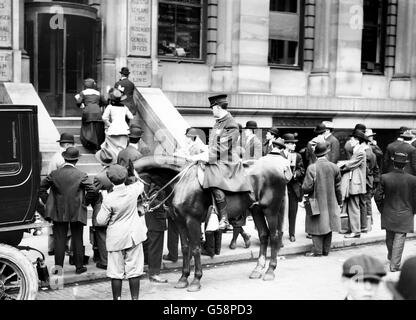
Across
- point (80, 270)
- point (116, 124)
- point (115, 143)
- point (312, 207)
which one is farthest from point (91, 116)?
point (312, 207)

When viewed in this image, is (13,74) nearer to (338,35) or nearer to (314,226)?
(314,226)

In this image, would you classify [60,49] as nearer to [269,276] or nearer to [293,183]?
[293,183]

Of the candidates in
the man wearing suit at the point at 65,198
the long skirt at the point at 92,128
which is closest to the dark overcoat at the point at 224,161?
the man wearing suit at the point at 65,198

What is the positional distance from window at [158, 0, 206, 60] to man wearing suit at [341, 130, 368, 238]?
775cm

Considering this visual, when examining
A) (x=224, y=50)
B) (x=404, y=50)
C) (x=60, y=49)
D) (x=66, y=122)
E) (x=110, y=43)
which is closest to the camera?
(x=66, y=122)

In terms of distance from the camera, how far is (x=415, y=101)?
23.3 metres

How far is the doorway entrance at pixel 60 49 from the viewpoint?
16.6 metres

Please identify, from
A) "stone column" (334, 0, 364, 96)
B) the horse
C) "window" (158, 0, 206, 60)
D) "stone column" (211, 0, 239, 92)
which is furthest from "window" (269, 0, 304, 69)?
the horse

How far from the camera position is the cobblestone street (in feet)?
29.4

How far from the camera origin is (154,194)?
9.05m

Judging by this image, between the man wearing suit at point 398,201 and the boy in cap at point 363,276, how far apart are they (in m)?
6.41

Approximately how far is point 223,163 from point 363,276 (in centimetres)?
553

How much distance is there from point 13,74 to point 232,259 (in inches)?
287
